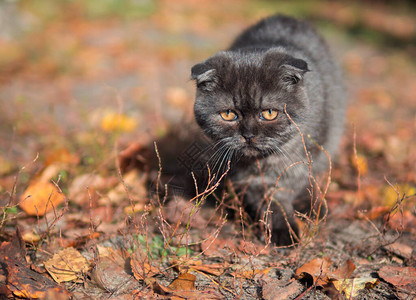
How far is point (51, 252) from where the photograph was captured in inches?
73.5

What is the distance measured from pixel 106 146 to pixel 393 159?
2.39m

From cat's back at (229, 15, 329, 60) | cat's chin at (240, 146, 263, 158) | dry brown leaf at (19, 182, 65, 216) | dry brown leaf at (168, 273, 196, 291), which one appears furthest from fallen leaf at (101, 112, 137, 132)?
dry brown leaf at (168, 273, 196, 291)

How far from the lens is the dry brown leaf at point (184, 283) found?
5.36ft

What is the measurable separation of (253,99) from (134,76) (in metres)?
3.09

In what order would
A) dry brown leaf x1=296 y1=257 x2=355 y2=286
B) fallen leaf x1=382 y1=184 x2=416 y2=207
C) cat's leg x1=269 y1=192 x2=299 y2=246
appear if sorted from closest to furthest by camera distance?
dry brown leaf x1=296 y1=257 x2=355 y2=286 → cat's leg x1=269 y1=192 x2=299 y2=246 → fallen leaf x1=382 y1=184 x2=416 y2=207

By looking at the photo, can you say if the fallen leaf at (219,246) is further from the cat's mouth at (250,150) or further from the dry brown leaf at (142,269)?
the cat's mouth at (250,150)

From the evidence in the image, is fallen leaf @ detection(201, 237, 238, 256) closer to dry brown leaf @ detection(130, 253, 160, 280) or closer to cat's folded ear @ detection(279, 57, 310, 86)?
dry brown leaf @ detection(130, 253, 160, 280)

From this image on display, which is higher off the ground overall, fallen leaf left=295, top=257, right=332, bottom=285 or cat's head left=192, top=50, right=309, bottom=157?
cat's head left=192, top=50, right=309, bottom=157

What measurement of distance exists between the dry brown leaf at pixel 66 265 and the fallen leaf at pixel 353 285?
1.18 metres

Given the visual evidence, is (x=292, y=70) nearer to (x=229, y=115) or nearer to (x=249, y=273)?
(x=229, y=115)

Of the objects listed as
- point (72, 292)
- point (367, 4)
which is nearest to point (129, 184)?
point (72, 292)

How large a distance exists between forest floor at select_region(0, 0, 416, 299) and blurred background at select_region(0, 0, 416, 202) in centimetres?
2

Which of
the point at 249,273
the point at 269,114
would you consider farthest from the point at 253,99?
the point at 249,273

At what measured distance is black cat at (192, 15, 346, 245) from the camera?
2.04 metres
